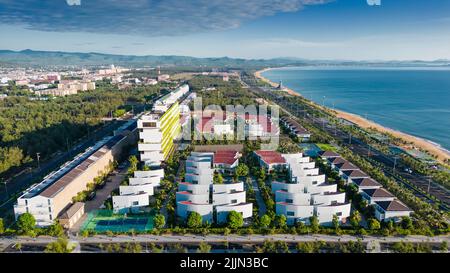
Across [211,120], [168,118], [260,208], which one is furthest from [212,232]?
[211,120]

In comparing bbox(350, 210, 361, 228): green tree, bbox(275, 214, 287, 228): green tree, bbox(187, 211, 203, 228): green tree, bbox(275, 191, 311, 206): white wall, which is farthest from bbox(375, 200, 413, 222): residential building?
bbox(187, 211, 203, 228): green tree

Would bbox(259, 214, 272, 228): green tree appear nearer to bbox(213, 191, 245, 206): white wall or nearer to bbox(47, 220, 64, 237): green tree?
bbox(213, 191, 245, 206): white wall

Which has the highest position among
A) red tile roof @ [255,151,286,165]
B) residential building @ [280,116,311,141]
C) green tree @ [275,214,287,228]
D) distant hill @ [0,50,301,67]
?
distant hill @ [0,50,301,67]

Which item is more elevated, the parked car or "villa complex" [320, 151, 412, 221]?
"villa complex" [320, 151, 412, 221]

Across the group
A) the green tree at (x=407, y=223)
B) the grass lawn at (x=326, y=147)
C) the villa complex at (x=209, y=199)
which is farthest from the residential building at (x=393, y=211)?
the grass lawn at (x=326, y=147)

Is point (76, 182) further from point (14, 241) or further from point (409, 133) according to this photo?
point (409, 133)

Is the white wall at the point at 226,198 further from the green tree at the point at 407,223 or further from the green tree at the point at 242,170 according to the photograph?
the green tree at the point at 407,223

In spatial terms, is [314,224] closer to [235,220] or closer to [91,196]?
[235,220]
